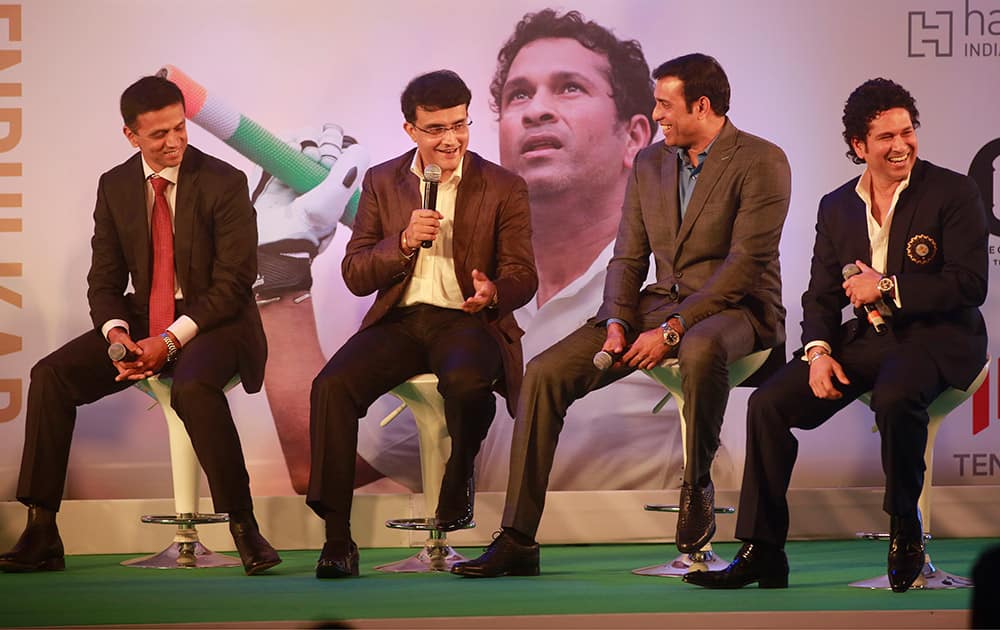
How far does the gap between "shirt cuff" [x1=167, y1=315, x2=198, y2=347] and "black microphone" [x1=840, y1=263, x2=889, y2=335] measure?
2022 mm

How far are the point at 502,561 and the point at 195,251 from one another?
1484mm

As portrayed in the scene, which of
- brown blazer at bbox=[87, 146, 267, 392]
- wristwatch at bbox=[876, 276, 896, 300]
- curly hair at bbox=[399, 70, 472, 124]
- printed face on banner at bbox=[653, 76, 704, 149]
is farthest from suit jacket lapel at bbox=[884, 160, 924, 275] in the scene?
brown blazer at bbox=[87, 146, 267, 392]

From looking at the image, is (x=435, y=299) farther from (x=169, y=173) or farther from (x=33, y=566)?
(x=33, y=566)

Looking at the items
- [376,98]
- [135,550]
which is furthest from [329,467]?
[376,98]

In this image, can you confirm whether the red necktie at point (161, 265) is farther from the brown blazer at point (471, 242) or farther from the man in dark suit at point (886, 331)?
the man in dark suit at point (886, 331)

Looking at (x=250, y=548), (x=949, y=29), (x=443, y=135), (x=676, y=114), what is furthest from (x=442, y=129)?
(x=949, y=29)

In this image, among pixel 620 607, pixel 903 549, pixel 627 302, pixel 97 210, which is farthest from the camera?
pixel 97 210

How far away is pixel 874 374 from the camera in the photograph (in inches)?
157

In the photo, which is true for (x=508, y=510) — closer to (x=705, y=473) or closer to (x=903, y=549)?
(x=705, y=473)

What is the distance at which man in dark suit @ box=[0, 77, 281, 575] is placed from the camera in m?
4.30

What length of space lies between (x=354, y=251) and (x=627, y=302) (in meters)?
0.89

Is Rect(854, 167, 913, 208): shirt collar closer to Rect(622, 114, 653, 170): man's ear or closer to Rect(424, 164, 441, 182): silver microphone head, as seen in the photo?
Answer: Rect(424, 164, 441, 182): silver microphone head

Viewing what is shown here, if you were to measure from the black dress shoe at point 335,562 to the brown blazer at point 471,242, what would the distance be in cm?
69

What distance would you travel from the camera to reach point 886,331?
400cm
